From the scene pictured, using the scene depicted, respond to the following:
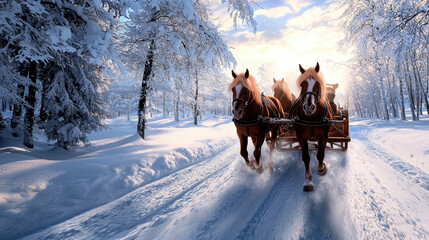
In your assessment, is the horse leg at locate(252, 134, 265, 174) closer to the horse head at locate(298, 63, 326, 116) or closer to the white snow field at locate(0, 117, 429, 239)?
the white snow field at locate(0, 117, 429, 239)

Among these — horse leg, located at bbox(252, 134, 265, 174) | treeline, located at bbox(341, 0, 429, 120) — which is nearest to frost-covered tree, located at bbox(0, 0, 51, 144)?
horse leg, located at bbox(252, 134, 265, 174)

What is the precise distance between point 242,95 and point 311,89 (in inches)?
51.3

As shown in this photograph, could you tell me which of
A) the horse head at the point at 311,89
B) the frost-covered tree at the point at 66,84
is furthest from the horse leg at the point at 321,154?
the frost-covered tree at the point at 66,84

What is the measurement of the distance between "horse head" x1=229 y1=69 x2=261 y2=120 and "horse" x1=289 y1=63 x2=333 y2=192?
98 centimetres

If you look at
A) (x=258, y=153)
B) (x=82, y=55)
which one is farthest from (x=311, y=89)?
(x=82, y=55)

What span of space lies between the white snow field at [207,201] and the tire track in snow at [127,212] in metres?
0.02

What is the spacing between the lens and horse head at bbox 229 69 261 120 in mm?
3764

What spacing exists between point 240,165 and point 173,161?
7.06ft

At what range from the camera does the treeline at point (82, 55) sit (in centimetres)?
403

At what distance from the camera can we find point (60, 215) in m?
3.09

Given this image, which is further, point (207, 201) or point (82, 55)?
point (82, 55)

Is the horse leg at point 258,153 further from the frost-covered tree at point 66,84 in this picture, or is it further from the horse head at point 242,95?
the frost-covered tree at point 66,84

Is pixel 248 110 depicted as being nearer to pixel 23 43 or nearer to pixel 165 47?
pixel 23 43

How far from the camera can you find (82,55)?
193 inches
